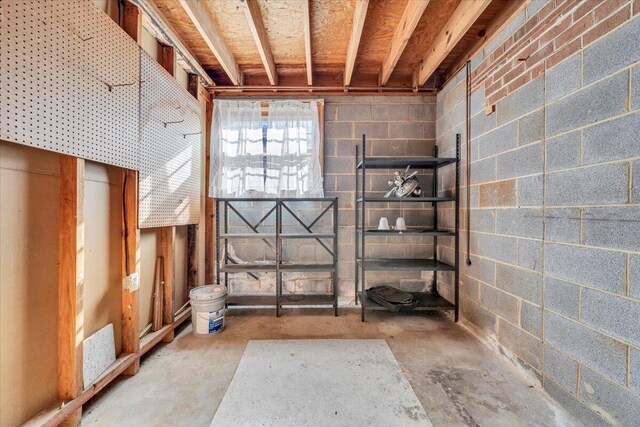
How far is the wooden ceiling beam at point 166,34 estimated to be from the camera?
1854mm

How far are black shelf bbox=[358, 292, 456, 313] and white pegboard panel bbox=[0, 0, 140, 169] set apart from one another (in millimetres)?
2265

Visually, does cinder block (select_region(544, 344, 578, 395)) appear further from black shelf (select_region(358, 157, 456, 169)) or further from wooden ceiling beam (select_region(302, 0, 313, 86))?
wooden ceiling beam (select_region(302, 0, 313, 86))

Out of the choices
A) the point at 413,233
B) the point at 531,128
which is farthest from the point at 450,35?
the point at 413,233

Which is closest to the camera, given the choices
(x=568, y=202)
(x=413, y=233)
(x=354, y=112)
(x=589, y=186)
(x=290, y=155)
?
(x=589, y=186)

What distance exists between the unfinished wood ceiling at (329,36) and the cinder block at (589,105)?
868 millimetres

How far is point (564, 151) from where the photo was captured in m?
1.45

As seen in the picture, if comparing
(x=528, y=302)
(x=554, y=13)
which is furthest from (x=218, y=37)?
(x=528, y=302)

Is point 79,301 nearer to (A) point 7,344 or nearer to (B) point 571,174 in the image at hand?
(A) point 7,344

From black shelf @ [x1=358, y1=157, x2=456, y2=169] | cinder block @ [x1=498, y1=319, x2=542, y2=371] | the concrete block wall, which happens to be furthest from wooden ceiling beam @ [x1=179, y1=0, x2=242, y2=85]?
cinder block @ [x1=498, y1=319, x2=542, y2=371]

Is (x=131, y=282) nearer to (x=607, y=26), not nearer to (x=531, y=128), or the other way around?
(x=531, y=128)

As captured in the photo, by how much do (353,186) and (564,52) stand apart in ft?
6.30

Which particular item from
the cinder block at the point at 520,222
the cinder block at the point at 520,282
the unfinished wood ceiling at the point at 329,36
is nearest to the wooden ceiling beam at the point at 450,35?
the unfinished wood ceiling at the point at 329,36

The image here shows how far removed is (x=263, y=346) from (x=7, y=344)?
1.38m

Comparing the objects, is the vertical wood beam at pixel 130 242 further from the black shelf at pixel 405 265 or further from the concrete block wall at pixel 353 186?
the black shelf at pixel 405 265
